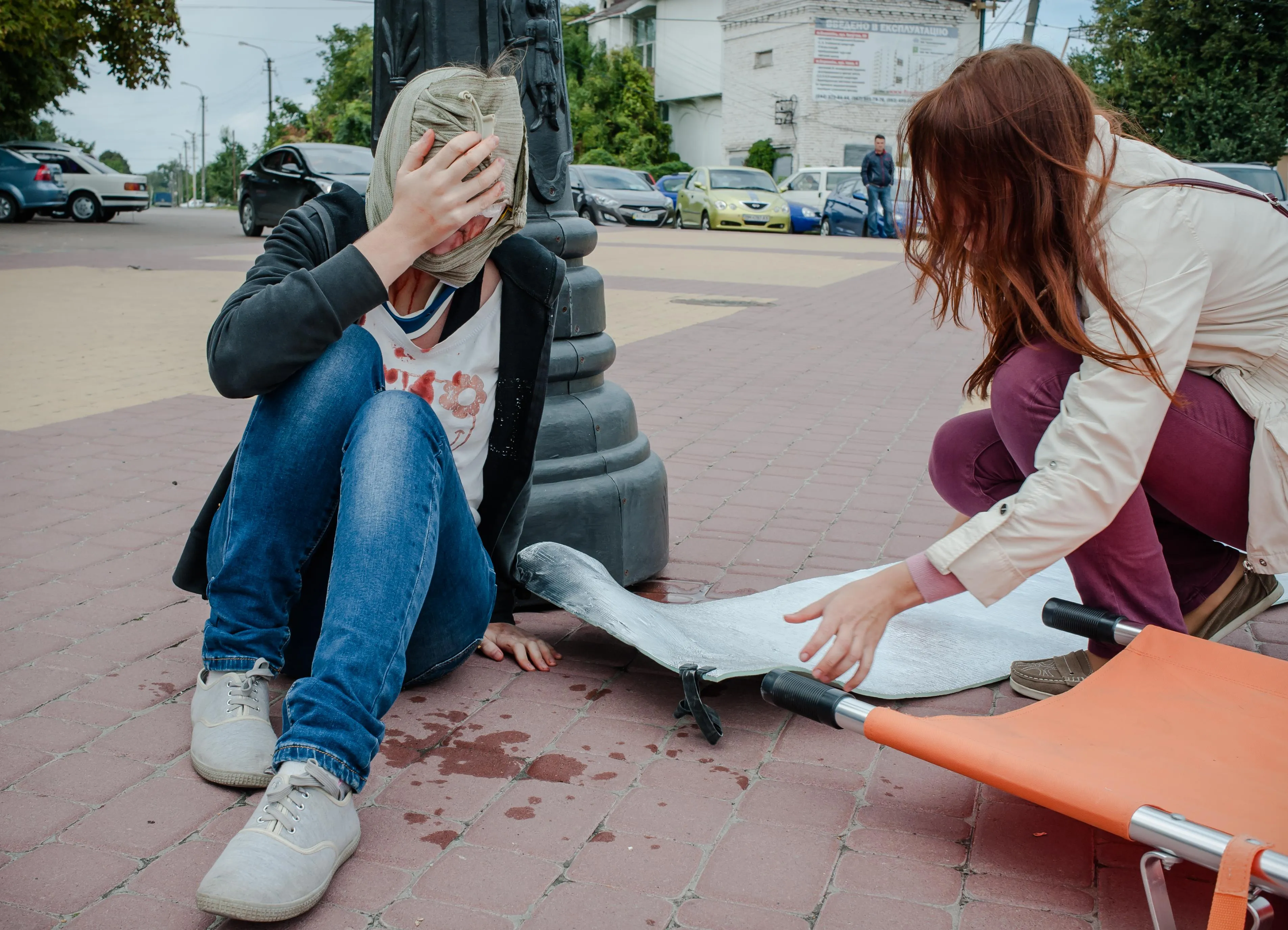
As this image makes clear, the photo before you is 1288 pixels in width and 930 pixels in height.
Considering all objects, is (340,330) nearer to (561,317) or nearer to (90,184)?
(561,317)

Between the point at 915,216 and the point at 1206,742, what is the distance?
3.48ft

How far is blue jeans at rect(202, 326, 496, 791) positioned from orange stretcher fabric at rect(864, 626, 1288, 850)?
79 centimetres

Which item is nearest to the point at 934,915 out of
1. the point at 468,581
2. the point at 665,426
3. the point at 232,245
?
the point at 468,581

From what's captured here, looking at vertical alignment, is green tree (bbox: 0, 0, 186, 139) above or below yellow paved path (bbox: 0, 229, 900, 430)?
above

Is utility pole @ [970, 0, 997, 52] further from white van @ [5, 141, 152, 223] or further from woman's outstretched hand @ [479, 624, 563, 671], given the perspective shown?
woman's outstretched hand @ [479, 624, 563, 671]

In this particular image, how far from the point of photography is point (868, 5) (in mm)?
37438

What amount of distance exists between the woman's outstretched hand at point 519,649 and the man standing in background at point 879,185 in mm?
16311

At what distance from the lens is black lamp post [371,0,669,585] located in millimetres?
2846

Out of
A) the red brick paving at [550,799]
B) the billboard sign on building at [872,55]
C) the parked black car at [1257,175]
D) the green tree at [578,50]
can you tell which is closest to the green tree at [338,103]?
the green tree at [578,50]

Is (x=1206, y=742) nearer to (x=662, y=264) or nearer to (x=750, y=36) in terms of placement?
(x=662, y=264)

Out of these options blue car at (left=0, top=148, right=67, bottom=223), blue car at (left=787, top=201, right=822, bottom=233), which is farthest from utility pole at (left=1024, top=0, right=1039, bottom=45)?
blue car at (left=0, top=148, right=67, bottom=223)

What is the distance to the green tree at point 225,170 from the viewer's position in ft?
246

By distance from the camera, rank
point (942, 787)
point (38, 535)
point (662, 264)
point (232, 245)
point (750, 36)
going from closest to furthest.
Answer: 1. point (942, 787)
2. point (38, 535)
3. point (662, 264)
4. point (232, 245)
5. point (750, 36)

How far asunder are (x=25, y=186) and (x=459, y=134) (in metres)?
22.1
